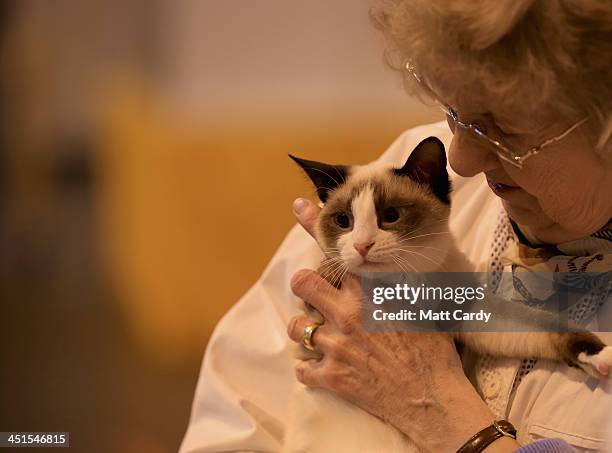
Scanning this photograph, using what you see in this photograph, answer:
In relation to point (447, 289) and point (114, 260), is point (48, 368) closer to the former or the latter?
point (114, 260)

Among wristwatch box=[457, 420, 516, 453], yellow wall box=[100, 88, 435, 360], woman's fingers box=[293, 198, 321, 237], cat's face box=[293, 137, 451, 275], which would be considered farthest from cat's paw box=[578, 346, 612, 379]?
yellow wall box=[100, 88, 435, 360]

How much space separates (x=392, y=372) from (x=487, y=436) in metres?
0.18

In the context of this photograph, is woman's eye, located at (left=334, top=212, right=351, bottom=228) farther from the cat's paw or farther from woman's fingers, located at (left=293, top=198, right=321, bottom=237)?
the cat's paw

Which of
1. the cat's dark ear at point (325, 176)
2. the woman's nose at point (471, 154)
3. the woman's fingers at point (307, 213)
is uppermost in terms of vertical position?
the woman's nose at point (471, 154)

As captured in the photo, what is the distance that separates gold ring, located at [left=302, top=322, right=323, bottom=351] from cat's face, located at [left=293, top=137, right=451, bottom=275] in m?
0.10

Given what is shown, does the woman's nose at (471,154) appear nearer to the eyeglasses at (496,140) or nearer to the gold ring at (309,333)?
the eyeglasses at (496,140)

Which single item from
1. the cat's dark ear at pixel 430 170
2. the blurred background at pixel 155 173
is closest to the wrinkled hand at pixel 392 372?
the cat's dark ear at pixel 430 170

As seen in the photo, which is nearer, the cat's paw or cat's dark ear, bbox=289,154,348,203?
the cat's paw

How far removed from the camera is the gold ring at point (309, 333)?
130 cm

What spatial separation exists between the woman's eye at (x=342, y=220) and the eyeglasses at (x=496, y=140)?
0.98 ft

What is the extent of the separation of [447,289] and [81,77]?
16.7 feet

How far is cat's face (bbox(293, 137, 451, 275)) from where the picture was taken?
1.27 metres

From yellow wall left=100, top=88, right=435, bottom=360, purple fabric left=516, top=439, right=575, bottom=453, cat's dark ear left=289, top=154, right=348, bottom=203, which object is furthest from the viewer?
yellow wall left=100, top=88, right=435, bottom=360

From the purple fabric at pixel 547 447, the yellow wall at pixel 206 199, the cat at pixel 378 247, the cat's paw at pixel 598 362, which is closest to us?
the purple fabric at pixel 547 447
